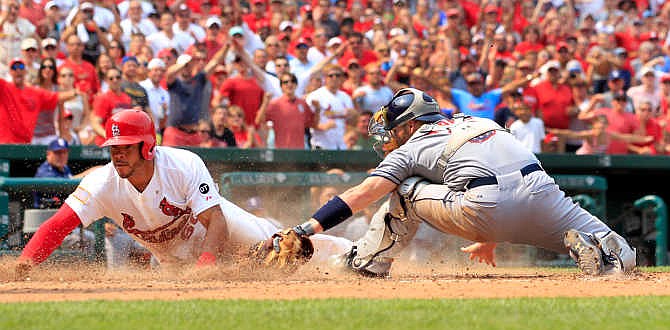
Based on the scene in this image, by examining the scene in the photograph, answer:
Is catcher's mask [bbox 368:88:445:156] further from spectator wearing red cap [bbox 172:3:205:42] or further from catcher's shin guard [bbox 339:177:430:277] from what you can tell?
spectator wearing red cap [bbox 172:3:205:42]

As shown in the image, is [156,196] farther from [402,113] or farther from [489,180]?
[489,180]

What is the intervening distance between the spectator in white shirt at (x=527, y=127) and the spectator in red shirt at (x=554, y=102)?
0.73m

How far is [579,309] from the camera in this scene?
217 inches

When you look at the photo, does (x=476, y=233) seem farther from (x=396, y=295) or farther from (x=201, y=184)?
(x=201, y=184)

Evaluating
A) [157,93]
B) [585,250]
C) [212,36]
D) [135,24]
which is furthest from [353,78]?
[585,250]

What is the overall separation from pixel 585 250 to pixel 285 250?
2045 mm

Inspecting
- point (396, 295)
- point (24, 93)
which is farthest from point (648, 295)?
point (24, 93)

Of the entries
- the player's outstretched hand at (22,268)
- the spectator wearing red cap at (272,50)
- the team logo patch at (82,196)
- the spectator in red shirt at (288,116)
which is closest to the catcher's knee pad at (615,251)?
the team logo patch at (82,196)

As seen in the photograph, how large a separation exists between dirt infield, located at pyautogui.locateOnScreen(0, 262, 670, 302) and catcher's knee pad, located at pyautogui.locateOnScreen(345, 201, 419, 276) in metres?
0.14

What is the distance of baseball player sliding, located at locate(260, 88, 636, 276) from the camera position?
6.95 metres

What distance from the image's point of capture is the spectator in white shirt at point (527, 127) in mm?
13648

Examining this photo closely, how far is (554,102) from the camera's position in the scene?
14.6 meters

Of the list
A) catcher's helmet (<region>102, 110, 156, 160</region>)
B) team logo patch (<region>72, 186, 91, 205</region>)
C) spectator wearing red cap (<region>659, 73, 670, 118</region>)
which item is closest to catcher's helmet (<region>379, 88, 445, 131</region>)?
catcher's helmet (<region>102, 110, 156, 160</region>)

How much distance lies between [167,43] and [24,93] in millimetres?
2988
